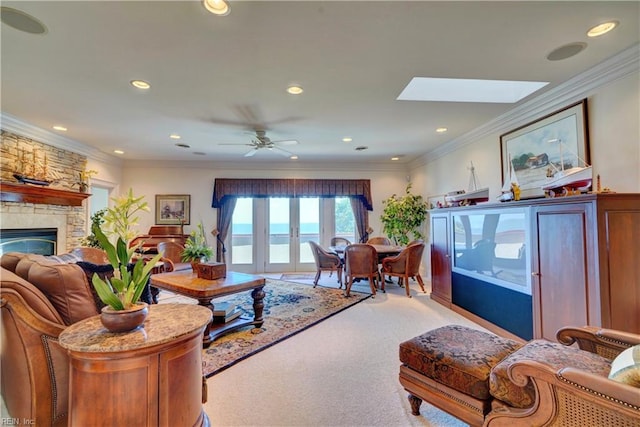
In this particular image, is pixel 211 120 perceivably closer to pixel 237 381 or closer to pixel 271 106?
pixel 271 106

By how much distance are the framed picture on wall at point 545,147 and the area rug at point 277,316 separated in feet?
9.20

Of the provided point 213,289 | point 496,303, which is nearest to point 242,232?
point 213,289

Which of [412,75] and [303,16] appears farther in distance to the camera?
[412,75]

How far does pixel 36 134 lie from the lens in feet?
13.3

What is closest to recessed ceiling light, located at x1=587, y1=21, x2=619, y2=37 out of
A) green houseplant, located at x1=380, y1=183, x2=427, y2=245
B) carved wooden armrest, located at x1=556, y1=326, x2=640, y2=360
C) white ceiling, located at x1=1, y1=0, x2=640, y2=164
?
white ceiling, located at x1=1, y1=0, x2=640, y2=164

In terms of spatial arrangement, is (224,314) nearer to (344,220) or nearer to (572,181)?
(572,181)

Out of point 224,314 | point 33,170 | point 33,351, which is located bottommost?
point 224,314

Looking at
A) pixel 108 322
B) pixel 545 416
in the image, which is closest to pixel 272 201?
pixel 108 322

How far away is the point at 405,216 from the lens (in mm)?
6000

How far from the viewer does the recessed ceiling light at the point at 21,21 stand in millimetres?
1785

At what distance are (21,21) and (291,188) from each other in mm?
4917

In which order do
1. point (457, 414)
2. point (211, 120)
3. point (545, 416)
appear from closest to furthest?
point (545, 416) → point (457, 414) → point (211, 120)

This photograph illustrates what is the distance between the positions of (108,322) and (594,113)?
159 inches

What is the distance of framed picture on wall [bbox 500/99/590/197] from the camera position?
2.75 m
